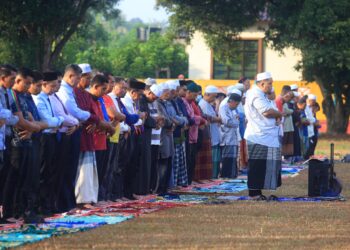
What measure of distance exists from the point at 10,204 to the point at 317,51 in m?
30.1

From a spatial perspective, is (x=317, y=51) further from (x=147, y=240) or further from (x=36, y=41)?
(x=147, y=240)

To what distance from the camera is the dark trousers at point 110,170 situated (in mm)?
15211

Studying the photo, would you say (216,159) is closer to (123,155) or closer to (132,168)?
(132,168)

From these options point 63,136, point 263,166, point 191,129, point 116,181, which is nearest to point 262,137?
point 263,166

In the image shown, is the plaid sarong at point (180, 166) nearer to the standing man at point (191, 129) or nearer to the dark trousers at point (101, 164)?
the standing man at point (191, 129)

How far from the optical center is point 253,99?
1642 centimetres

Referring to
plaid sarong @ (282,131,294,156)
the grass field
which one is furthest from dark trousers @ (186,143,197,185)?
plaid sarong @ (282,131,294,156)

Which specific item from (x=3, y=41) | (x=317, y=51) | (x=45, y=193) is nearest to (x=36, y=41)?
(x=3, y=41)

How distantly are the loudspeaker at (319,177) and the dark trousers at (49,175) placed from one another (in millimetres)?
4708

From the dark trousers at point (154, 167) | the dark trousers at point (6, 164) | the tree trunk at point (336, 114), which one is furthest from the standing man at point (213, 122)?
the tree trunk at point (336, 114)

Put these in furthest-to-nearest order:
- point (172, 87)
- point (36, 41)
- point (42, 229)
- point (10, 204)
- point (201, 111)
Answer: point (36, 41) → point (201, 111) → point (172, 87) → point (10, 204) → point (42, 229)

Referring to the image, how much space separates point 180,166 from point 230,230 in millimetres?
6310

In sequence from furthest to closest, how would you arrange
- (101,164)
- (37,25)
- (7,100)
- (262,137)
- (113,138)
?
(37,25), (262,137), (113,138), (101,164), (7,100)

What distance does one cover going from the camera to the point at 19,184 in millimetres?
12766
